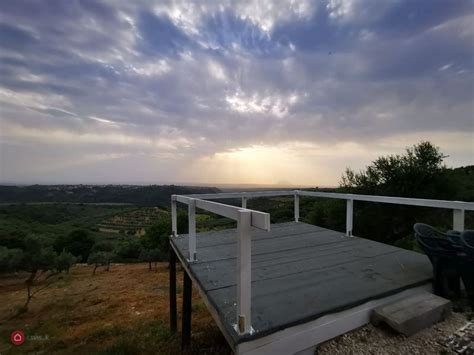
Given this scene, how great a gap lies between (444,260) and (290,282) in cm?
156

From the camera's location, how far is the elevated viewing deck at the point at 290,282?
1.54m

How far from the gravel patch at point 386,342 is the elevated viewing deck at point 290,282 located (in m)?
0.06

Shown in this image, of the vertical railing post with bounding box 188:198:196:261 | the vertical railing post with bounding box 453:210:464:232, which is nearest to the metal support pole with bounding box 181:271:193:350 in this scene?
the vertical railing post with bounding box 188:198:196:261

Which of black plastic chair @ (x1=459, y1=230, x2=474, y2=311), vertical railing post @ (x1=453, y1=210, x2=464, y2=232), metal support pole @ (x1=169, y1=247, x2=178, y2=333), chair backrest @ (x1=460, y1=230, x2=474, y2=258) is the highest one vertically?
vertical railing post @ (x1=453, y1=210, x2=464, y2=232)

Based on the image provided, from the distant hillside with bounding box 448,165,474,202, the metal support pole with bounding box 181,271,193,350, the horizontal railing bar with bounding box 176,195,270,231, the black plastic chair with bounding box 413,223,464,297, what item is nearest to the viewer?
the horizontal railing bar with bounding box 176,195,270,231

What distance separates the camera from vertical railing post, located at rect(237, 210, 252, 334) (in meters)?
1.48

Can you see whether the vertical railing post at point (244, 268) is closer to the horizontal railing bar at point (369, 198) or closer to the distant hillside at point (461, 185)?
the horizontal railing bar at point (369, 198)

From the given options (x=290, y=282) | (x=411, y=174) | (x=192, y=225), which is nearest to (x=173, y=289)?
(x=192, y=225)

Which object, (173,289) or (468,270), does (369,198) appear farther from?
(173,289)

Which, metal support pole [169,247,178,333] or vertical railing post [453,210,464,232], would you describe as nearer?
vertical railing post [453,210,464,232]

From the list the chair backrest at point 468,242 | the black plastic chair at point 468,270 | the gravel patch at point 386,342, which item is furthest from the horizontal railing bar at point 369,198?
the gravel patch at point 386,342

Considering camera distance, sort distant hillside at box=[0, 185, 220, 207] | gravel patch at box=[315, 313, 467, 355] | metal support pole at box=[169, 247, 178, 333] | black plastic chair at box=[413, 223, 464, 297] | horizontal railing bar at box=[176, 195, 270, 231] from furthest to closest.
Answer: distant hillside at box=[0, 185, 220, 207] → metal support pole at box=[169, 247, 178, 333] → black plastic chair at box=[413, 223, 464, 297] → gravel patch at box=[315, 313, 467, 355] → horizontal railing bar at box=[176, 195, 270, 231]

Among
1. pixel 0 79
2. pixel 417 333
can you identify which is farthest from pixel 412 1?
pixel 0 79

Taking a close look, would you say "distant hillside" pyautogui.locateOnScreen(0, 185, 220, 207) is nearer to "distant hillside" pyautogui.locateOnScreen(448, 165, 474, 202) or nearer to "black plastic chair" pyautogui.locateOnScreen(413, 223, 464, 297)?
"distant hillside" pyautogui.locateOnScreen(448, 165, 474, 202)
